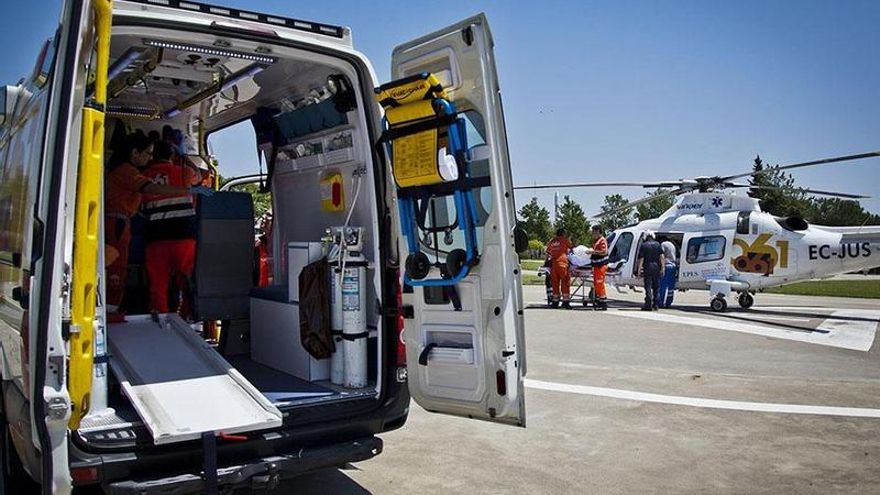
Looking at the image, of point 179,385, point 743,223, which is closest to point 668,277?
point 743,223

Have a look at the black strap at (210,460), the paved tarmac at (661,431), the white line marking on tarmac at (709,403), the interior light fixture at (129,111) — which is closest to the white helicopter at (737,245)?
the paved tarmac at (661,431)

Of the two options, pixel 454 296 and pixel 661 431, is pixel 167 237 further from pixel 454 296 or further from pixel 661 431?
pixel 661 431

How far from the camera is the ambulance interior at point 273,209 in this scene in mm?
4078

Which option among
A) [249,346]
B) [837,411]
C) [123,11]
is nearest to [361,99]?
[123,11]

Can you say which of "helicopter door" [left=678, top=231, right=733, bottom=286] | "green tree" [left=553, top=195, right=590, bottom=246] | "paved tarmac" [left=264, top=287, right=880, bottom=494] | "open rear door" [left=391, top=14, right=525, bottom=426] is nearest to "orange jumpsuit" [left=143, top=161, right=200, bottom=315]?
"paved tarmac" [left=264, top=287, right=880, bottom=494]

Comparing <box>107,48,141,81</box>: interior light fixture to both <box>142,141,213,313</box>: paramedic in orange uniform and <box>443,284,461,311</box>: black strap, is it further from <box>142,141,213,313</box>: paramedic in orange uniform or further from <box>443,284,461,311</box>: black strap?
<box>443,284,461,311</box>: black strap

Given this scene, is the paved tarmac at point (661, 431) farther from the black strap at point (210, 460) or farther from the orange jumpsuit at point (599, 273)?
the orange jumpsuit at point (599, 273)

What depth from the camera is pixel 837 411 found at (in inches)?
234

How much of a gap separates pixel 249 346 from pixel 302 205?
1.27 m

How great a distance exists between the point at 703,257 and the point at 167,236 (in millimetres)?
12661

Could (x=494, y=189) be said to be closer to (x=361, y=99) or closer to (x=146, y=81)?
(x=361, y=99)

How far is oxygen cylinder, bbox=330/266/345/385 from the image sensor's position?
14.6ft

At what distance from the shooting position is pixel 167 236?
19.4 ft

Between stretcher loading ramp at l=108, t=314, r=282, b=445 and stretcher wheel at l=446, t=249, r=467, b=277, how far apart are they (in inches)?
47.7
